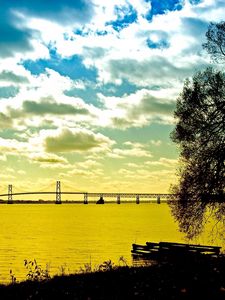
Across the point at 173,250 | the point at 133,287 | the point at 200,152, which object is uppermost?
the point at 200,152

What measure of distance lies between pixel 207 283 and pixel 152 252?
3030 cm

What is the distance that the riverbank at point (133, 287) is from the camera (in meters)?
12.1

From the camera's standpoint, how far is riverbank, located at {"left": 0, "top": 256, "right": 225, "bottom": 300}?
1214 centimetres

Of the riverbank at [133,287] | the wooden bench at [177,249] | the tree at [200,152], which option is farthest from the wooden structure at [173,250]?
the riverbank at [133,287]

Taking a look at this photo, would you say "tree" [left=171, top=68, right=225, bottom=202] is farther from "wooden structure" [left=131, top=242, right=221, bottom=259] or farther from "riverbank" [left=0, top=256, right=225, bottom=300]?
"riverbank" [left=0, top=256, right=225, bottom=300]

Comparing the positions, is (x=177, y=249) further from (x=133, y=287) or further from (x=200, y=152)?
(x=133, y=287)

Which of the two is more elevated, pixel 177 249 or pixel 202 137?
pixel 202 137

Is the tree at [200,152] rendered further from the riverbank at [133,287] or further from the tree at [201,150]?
the riverbank at [133,287]

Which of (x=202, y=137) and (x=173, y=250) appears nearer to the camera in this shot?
(x=202, y=137)

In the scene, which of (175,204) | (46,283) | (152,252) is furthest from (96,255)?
(46,283)

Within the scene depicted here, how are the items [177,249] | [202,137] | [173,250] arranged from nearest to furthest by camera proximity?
[202,137] < [173,250] < [177,249]

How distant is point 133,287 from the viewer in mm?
13641

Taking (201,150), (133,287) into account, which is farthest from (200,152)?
(133,287)

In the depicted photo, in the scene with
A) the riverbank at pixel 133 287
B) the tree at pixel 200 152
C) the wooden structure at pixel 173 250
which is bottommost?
the wooden structure at pixel 173 250
